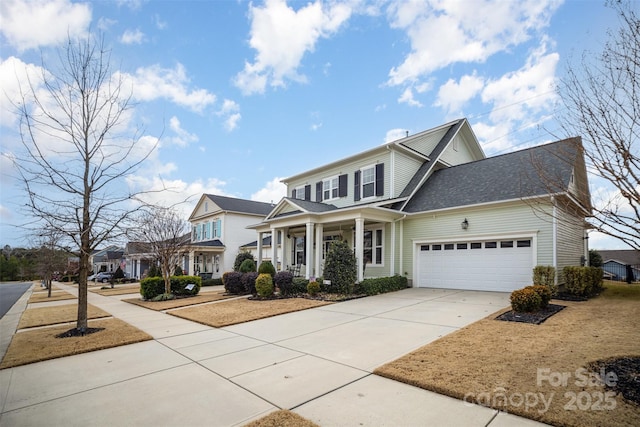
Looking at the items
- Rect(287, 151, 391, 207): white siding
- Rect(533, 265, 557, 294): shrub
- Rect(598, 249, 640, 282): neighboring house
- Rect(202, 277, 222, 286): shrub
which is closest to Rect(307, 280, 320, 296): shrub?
Rect(287, 151, 391, 207): white siding

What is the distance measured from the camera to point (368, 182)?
16875 mm

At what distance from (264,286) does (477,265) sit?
8.44 m

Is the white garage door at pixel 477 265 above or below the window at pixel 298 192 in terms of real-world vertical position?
below

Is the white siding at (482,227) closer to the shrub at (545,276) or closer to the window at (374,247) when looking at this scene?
the shrub at (545,276)

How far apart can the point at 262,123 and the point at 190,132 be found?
207 inches

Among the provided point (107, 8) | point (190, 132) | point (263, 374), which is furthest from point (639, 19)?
point (190, 132)

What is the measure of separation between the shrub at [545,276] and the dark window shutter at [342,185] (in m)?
9.65

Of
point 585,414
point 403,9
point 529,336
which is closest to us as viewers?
point 585,414

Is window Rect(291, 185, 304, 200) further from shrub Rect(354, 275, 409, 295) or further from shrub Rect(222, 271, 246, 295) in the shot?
shrub Rect(354, 275, 409, 295)

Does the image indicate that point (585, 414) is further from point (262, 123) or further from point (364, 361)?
point (262, 123)

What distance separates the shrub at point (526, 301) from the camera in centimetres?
782

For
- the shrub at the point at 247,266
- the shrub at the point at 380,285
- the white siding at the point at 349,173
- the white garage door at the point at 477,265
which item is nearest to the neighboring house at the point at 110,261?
the shrub at the point at 247,266

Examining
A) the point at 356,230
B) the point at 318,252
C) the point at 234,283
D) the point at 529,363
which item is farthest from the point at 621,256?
the point at 529,363

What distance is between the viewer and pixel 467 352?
521 cm
